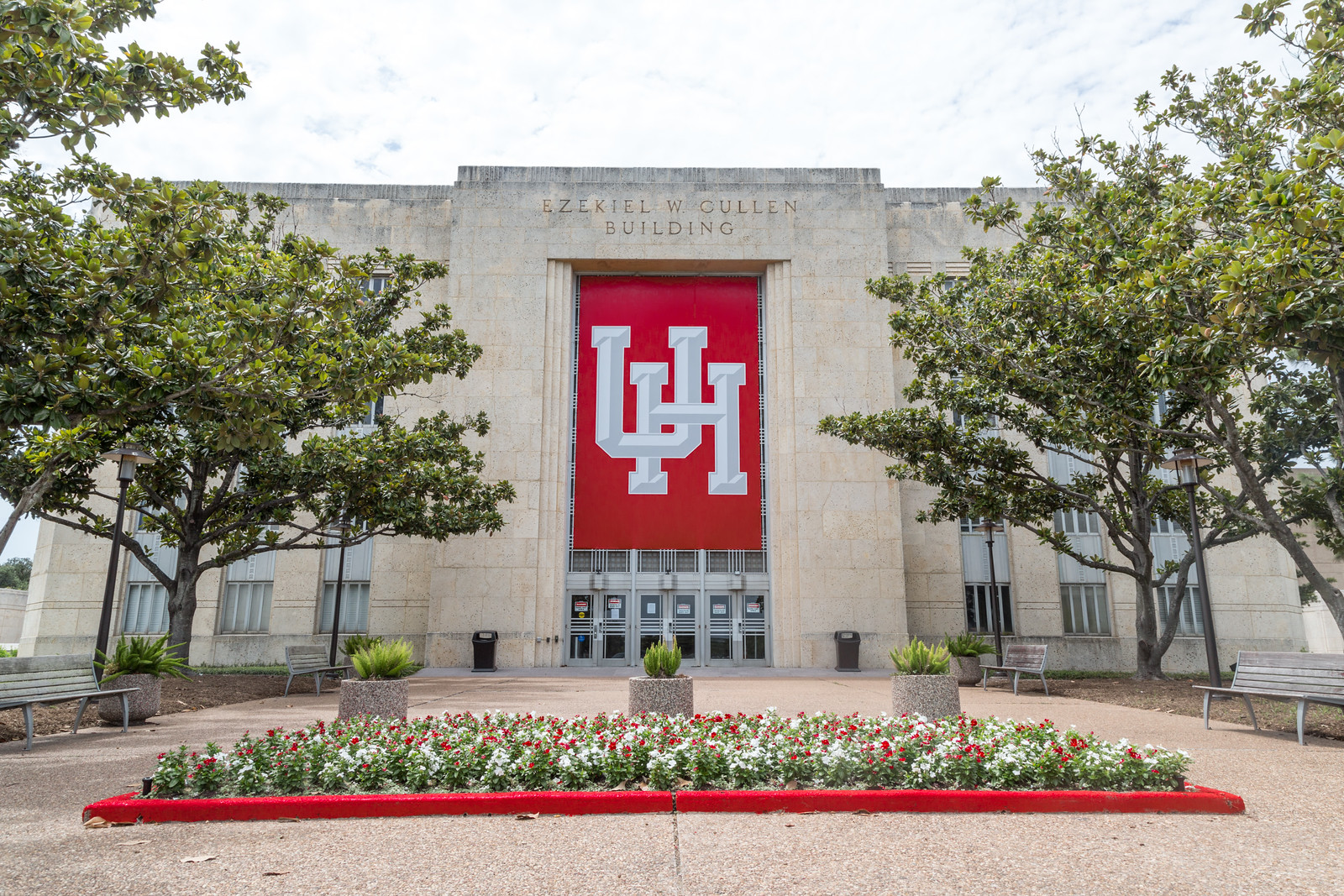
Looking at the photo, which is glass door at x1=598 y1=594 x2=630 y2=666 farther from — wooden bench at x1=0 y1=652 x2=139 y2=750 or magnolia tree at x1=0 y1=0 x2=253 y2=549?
magnolia tree at x1=0 y1=0 x2=253 y2=549

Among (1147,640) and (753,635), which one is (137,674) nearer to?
(753,635)

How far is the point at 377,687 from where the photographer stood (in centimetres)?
950

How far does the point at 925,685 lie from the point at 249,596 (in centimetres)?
2274

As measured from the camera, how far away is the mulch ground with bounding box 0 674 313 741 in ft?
34.9

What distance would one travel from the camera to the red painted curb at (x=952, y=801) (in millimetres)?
5879

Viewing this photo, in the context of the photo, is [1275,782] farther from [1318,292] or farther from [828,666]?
[828,666]

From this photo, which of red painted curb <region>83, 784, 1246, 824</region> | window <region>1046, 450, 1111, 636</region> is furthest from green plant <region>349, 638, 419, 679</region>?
window <region>1046, 450, 1111, 636</region>

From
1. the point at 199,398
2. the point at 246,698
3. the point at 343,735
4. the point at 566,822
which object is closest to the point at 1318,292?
the point at 566,822

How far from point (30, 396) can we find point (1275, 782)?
11953 millimetres

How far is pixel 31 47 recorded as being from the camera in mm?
7352

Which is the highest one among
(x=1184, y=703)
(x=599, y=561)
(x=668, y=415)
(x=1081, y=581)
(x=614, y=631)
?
(x=668, y=415)

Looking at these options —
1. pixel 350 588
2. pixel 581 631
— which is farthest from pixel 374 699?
pixel 350 588

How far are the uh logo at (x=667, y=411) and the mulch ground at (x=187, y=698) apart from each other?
10859 millimetres

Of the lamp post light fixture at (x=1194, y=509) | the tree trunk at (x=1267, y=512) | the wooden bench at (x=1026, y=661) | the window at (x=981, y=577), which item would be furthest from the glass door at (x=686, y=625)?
the tree trunk at (x=1267, y=512)
